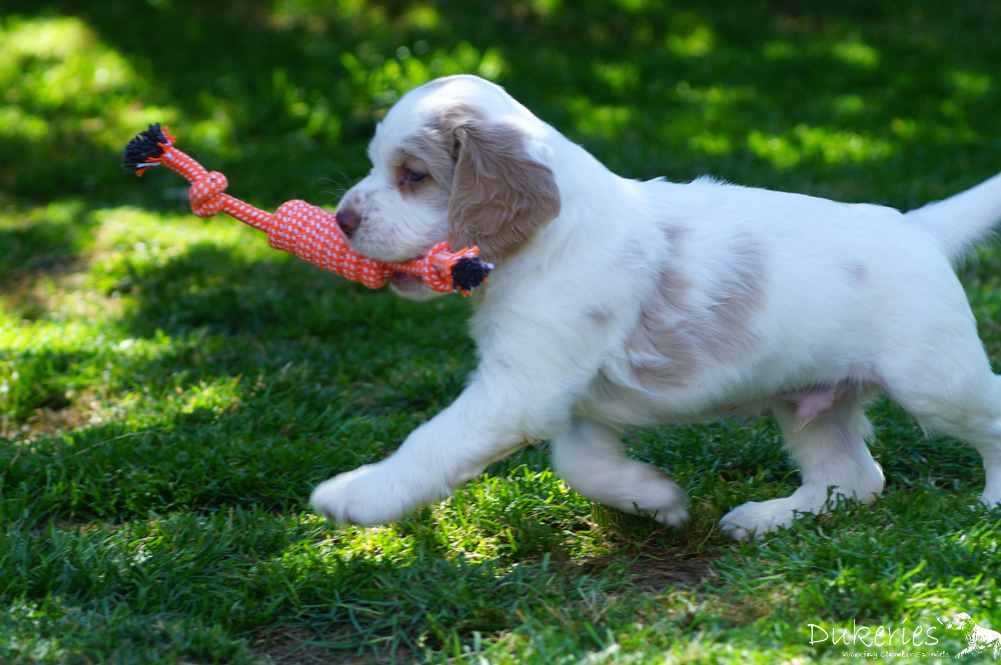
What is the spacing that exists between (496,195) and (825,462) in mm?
1529

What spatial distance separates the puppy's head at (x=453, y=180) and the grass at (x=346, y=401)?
→ 964mm

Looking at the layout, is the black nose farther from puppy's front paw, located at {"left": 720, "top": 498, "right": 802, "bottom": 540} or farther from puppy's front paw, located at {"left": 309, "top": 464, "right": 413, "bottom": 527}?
puppy's front paw, located at {"left": 720, "top": 498, "right": 802, "bottom": 540}

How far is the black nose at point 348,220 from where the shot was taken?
304 cm

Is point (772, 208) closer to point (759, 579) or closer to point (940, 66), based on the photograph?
point (759, 579)

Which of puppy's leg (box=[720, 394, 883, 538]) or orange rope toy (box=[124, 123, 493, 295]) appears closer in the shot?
orange rope toy (box=[124, 123, 493, 295])

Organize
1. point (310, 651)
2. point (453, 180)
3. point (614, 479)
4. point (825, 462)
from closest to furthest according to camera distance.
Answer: point (310, 651) → point (453, 180) → point (614, 479) → point (825, 462)

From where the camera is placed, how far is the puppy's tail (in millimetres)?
3330

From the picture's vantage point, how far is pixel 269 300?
5441mm

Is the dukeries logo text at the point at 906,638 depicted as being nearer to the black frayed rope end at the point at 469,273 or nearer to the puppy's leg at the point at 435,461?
the puppy's leg at the point at 435,461

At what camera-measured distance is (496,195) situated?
9.36 feet

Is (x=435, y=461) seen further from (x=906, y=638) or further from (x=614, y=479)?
(x=906, y=638)

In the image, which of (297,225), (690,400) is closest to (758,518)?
(690,400)

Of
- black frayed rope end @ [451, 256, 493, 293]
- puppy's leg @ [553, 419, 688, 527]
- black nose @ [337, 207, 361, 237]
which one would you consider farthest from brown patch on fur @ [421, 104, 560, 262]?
puppy's leg @ [553, 419, 688, 527]

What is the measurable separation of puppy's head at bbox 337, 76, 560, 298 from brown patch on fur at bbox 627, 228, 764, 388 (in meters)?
0.44
